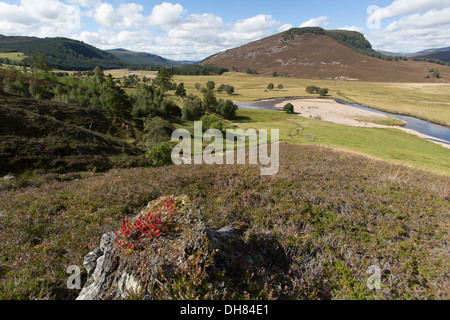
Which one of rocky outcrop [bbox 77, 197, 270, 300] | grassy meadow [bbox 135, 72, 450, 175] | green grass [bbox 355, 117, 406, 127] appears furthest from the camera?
green grass [bbox 355, 117, 406, 127]

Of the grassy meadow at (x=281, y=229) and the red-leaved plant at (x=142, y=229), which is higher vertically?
the red-leaved plant at (x=142, y=229)

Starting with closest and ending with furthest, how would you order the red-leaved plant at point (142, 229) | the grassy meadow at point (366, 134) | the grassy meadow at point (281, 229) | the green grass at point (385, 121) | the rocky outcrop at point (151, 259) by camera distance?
1. the rocky outcrop at point (151, 259)
2. the red-leaved plant at point (142, 229)
3. the grassy meadow at point (281, 229)
4. the grassy meadow at point (366, 134)
5. the green grass at point (385, 121)

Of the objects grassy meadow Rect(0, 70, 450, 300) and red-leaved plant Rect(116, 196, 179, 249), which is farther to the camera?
grassy meadow Rect(0, 70, 450, 300)

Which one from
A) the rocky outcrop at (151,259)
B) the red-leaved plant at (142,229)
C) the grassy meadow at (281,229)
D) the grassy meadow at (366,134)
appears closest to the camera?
the rocky outcrop at (151,259)

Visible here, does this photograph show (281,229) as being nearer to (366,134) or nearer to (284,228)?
(284,228)

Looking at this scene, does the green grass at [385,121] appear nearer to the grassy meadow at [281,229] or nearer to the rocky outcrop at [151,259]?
the grassy meadow at [281,229]

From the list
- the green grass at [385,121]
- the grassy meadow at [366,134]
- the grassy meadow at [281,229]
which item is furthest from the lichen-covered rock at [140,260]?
the green grass at [385,121]

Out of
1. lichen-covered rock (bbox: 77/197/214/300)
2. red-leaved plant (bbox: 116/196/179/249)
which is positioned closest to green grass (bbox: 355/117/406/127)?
lichen-covered rock (bbox: 77/197/214/300)

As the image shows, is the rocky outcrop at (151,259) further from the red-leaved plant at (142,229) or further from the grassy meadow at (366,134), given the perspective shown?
the grassy meadow at (366,134)

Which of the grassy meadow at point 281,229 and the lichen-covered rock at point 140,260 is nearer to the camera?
the lichen-covered rock at point 140,260

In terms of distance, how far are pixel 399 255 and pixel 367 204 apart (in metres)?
2.95

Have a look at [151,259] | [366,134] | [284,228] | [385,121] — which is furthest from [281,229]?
[385,121]

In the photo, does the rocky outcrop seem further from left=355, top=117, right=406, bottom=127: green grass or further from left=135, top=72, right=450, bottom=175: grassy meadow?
left=355, top=117, right=406, bottom=127: green grass

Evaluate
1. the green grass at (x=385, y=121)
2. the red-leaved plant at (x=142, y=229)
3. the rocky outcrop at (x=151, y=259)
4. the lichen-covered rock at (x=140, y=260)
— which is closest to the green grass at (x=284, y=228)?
the rocky outcrop at (x=151, y=259)
